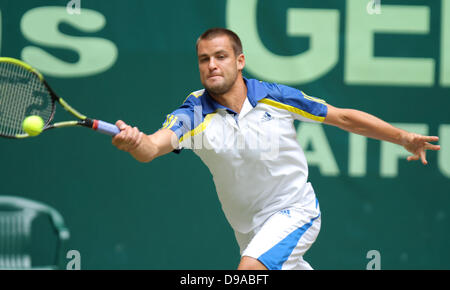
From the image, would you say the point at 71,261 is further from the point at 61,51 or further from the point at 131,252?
the point at 61,51

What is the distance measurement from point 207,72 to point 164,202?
161 centimetres

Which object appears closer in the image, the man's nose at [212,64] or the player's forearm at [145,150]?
the player's forearm at [145,150]

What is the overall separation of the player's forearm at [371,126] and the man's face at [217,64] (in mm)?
668

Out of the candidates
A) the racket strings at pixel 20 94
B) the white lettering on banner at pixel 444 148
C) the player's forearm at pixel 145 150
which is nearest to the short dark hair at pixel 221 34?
the player's forearm at pixel 145 150

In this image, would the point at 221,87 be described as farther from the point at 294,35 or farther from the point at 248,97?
the point at 294,35

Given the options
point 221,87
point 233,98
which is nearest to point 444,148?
point 233,98

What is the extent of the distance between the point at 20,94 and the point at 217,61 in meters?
1.02

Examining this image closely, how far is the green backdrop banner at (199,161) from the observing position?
451cm

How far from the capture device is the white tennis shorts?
3.05 metres

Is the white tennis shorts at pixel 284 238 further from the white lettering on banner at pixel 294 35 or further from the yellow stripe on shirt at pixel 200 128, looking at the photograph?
the white lettering on banner at pixel 294 35

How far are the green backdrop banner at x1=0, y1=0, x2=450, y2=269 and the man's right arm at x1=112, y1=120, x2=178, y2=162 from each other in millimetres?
1620

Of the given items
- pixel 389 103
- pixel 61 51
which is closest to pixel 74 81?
pixel 61 51

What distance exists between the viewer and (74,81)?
177 inches

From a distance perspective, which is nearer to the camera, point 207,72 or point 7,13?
point 207,72
